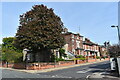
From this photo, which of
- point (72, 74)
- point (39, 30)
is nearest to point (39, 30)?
point (39, 30)

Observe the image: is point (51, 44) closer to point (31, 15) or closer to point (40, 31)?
point (40, 31)

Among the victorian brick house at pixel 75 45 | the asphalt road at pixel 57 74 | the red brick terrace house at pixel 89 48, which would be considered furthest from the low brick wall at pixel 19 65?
the red brick terrace house at pixel 89 48

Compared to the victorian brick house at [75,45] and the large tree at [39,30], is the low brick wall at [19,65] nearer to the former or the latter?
the large tree at [39,30]

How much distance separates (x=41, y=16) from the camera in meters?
28.8

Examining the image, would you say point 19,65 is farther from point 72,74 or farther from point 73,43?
point 73,43

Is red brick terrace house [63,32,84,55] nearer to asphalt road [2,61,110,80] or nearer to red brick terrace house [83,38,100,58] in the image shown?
red brick terrace house [83,38,100,58]

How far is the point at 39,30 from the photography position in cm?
2669

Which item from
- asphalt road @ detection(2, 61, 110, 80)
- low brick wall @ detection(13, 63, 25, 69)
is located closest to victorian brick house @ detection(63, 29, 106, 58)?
low brick wall @ detection(13, 63, 25, 69)

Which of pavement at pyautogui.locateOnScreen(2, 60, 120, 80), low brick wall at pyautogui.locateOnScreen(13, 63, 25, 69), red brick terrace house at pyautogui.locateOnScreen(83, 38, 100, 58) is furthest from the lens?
red brick terrace house at pyautogui.locateOnScreen(83, 38, 100, 58)

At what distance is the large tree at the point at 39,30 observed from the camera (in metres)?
26.4

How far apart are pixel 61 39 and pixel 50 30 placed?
3.02 m

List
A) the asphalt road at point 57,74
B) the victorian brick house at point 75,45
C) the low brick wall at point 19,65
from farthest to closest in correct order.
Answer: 1. the victorian brick house at point 75,45
2. the low brick wall at point 19,65
3. the asphalt road at point 57,74

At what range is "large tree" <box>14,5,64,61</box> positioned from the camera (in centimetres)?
2641

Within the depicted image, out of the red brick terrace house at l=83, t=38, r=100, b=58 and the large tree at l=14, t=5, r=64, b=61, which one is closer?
the large tree at l=14, t=5, r=64, b=61
